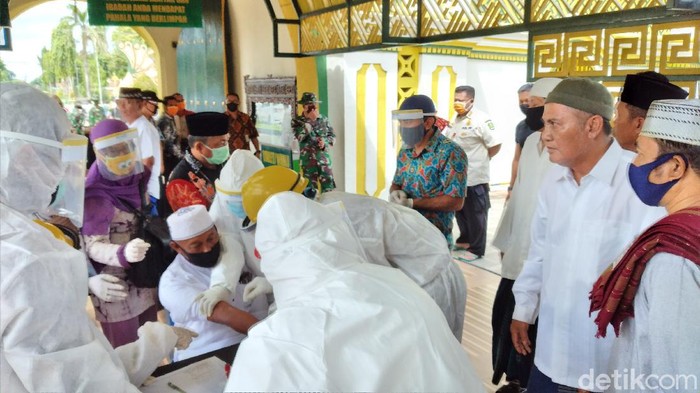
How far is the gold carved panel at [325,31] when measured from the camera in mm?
4730

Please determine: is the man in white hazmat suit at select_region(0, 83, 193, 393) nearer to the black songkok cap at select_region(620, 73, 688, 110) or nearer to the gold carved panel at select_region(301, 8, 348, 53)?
the black songkok cap at select_region(620, 73, 688, 110)

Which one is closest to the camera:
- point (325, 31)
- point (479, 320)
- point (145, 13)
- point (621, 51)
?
point (621, 51)

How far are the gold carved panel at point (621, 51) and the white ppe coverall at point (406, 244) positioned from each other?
1.11m

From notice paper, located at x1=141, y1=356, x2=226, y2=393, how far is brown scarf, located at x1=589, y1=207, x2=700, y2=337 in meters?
1.09

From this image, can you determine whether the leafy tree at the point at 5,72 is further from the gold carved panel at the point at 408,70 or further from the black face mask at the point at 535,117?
the black face mask at the point at 535,117

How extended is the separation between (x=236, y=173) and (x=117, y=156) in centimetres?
59

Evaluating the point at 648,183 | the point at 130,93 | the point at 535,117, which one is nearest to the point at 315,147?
the point at 130,93

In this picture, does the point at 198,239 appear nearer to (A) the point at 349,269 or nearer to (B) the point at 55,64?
(A) the point at 349,269

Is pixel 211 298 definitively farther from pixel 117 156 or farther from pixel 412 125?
pixel 412 125

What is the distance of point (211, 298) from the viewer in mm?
1726

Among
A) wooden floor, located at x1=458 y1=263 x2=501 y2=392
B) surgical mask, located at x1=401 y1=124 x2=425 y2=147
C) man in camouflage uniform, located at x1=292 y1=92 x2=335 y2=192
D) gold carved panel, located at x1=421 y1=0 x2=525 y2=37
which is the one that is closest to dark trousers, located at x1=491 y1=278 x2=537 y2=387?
wooden floor, located at x1=458 y1=263 x2=501 y2=392

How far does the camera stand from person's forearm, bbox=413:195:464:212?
2689 mm

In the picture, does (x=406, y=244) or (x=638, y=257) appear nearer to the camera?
(x=638, y=257)

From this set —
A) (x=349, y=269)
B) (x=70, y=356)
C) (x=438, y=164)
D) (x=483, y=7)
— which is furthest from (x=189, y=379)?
(x=483, y=7)
